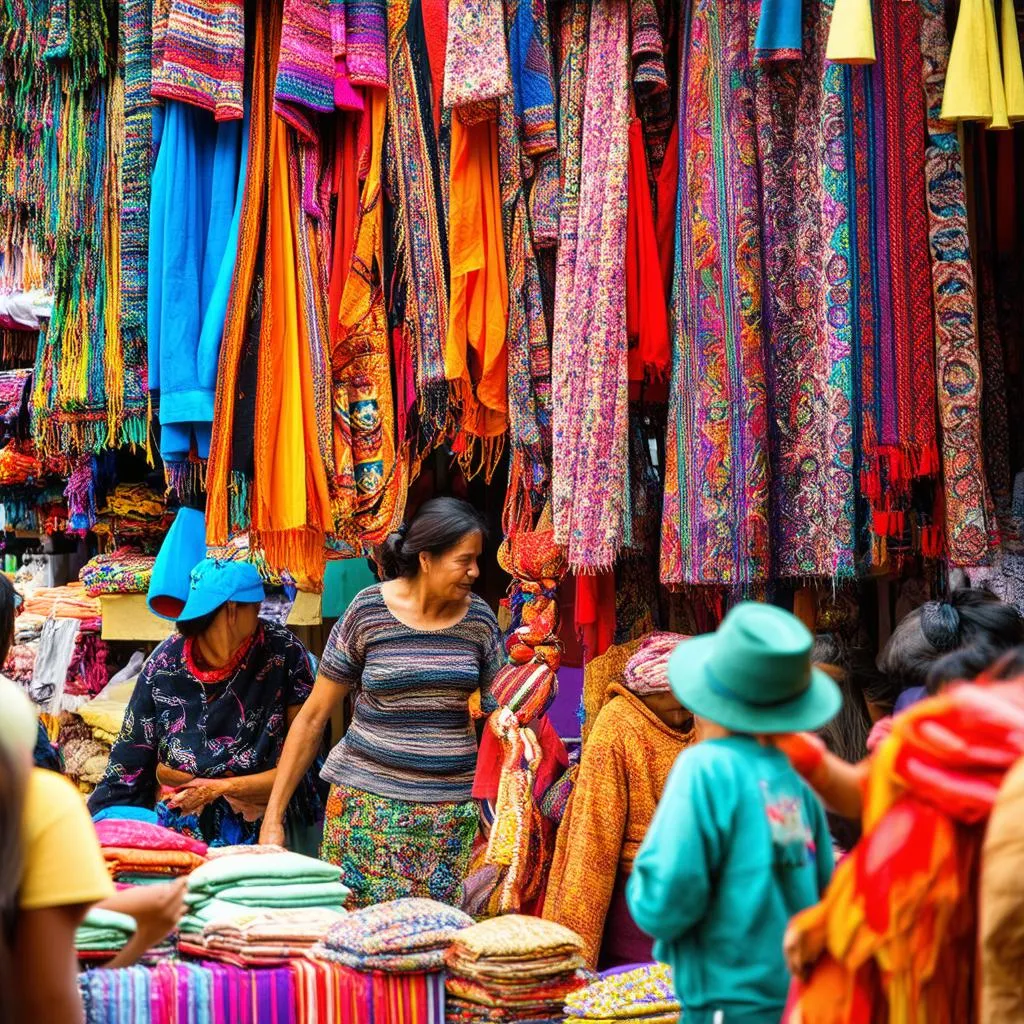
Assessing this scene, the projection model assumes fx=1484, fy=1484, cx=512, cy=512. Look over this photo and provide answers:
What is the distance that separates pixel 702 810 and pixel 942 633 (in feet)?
4.17

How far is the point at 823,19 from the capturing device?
368 centimetres

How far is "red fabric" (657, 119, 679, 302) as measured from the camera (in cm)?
398

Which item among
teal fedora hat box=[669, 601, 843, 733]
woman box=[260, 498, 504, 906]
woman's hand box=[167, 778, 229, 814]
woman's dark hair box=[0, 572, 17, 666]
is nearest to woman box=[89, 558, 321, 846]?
woman's hand box=[167, 778, 229, 814]

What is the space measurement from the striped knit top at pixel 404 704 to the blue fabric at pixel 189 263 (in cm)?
71

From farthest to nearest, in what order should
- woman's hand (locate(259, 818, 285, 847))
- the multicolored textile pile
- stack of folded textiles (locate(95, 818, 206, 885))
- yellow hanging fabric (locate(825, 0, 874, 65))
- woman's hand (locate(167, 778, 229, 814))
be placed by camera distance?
1. woman's hand (locate(167, 778, 229, 814))
2. woman's hand (locate(259, 818, 285, 847))
3. yellow hanging fabric (locate(825, 0, 874, 65))
4. stack of folded textiles (locate(95, 818, 206, 885))
5. the multicolored textile pile

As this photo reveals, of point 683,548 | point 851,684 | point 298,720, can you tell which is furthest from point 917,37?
point 298,720

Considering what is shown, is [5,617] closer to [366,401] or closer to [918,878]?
[366,401]

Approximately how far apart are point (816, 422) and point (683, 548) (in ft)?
1.51

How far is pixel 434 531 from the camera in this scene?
4.33 metres

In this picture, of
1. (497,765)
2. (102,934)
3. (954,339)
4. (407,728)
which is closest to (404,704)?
(407,728)

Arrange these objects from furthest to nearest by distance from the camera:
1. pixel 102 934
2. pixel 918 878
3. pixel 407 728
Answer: pixel 407 728
pixel 102 934
pixel 918 878

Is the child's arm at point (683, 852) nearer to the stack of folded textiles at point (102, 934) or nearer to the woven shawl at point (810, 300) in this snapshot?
the stack of folded textiles at point (102, 934)

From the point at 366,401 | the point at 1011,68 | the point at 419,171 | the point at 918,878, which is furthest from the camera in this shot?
the point at 366,401

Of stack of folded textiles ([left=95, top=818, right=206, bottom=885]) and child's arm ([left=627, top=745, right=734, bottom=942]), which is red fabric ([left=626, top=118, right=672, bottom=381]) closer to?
stack of folded textiles ([left=95, top=818, right=206, bottom=885])
